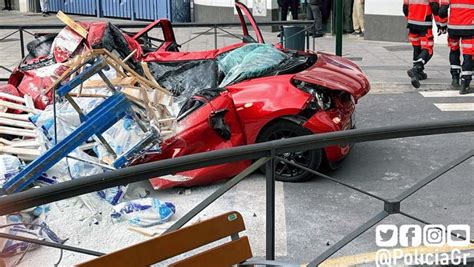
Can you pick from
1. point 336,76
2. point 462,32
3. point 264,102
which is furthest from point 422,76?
point 264,102

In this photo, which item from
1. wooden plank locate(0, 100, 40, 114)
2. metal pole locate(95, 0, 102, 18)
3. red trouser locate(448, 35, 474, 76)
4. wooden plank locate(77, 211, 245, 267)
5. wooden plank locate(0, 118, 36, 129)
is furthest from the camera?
metal pole locate(95, 0, 102, 18)

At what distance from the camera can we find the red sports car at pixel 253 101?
510 cm

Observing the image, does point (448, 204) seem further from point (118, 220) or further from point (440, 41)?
point (440, 41)

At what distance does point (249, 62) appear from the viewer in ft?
18.7

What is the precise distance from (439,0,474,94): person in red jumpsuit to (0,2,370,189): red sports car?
10.6 feet

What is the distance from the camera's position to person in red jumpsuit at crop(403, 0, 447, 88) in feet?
29.4

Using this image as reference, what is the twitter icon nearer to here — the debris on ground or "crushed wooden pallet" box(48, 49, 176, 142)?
the debris on ground

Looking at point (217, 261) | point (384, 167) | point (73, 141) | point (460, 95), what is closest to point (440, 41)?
point (460, 95)

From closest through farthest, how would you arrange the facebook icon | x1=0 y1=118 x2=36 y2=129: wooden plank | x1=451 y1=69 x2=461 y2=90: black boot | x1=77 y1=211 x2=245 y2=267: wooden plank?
x1=77 y1=211 x2=245 y2=267: wooden plank → the facebook icon → x1=0 y1=118 x2=36 y2=129: wooden plank → x1=451 y1=69 x2=461 y2=90: black boot

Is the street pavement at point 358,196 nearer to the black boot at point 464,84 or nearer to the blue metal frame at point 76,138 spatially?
the blue metal frame at point 76,138

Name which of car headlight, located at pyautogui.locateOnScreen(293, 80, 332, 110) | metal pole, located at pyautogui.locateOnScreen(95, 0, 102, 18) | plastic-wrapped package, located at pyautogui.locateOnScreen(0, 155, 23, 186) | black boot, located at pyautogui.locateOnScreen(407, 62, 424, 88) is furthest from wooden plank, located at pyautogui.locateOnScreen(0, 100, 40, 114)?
metal pole, located at pyautogui.locateOnScreen(95, 0, 102, 18)

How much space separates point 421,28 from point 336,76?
429cm

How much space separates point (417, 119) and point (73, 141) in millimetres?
4257

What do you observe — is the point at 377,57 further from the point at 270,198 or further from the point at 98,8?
the point at 98,8
